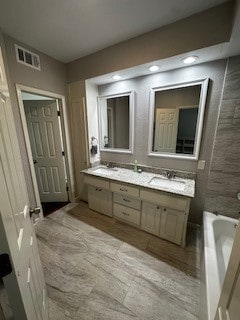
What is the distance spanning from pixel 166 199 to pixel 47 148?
2.32m

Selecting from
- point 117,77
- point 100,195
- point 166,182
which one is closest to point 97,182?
point 100,195

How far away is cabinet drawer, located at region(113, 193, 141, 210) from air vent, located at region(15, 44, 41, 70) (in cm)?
227

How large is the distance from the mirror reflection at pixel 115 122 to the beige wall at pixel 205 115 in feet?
0.49

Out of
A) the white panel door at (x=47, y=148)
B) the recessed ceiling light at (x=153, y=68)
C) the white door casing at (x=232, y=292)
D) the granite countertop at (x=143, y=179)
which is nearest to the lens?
the white door casing at (x=232, y=292)

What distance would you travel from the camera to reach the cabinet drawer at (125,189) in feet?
6.68

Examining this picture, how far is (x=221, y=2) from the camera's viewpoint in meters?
1.32

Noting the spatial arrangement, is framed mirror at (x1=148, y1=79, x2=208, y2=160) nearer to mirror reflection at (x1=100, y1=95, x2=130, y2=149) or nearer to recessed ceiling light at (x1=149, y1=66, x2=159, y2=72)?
recessed ceiling light at (x1=149, y1=66, x2=159, y2=72)

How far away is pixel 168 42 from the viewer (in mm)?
1630

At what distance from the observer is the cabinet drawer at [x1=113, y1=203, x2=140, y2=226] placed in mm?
2168

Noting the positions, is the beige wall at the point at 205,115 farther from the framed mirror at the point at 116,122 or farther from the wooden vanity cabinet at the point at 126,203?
the wooden vanity cabinet at the point at 126,203

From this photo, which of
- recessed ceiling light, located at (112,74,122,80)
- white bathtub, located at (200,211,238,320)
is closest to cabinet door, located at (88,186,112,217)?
white bathtub, located at (200,211,238,320)

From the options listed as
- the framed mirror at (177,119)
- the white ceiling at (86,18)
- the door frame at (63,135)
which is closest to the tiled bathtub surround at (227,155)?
the framed mirror at (177,119)

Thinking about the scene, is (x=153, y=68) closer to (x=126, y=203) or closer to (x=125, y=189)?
(x=125, y=189)

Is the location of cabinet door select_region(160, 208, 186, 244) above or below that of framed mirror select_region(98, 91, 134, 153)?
below
